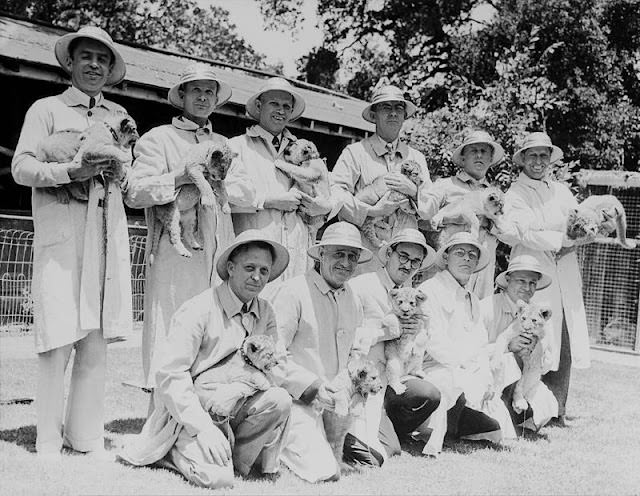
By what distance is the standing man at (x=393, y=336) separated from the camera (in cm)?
543

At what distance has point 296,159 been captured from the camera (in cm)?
583

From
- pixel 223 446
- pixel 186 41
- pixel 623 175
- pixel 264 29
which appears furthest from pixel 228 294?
pixel 186 41

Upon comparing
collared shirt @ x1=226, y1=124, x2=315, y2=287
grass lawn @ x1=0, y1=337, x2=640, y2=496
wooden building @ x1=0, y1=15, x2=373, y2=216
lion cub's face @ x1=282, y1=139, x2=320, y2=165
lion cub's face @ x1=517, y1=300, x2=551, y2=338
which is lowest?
grass lawn @ x1=0, y1=337, x2=640, y2=496

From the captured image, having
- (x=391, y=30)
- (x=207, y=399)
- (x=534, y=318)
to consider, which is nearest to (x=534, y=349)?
(x=534, y=318)

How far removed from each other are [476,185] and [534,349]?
5.43 feet

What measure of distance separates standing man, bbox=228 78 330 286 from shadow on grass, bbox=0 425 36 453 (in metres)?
2.05

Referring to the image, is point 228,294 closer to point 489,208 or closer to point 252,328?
point 252,328

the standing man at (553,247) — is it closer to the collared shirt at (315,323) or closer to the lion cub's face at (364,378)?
the collared shirt at (315,323)

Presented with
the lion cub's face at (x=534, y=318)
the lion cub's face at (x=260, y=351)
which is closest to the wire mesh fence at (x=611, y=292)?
the lion cub's face at (x=534, y=318)

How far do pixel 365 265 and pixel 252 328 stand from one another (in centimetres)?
187

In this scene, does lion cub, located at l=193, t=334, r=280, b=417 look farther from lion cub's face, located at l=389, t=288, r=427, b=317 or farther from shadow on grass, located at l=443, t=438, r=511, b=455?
shadow on grass, located at l=443, t=438, r=511, b=455

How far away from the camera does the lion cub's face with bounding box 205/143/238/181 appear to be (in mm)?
4965

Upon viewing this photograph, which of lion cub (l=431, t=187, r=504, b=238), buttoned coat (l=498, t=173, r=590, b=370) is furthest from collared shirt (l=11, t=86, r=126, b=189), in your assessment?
buttoned coat (l=498, t=173, r=590, b=370)

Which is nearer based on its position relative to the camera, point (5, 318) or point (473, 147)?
point (473, 147)
